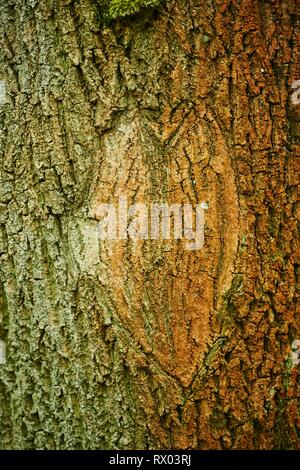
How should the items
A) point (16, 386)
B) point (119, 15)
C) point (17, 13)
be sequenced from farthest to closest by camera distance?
point (16, 386) → point (17, 13) → point (119, 15)

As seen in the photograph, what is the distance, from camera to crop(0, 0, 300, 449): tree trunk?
5.30 ft

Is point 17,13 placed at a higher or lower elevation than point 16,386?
higher

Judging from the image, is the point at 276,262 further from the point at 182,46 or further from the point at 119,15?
the point at 119,15

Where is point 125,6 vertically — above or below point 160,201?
above

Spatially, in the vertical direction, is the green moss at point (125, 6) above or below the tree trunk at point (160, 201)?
above

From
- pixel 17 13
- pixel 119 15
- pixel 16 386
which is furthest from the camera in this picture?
pixel 16 386

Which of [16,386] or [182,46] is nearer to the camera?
[182,46]

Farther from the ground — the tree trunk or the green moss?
the green moss

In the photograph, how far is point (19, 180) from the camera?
172 centimetres

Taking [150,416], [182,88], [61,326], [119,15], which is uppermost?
[119,15]

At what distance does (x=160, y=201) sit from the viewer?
5.34 feet

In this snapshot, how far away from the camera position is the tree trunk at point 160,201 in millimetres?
1614

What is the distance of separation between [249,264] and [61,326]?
2.35ft

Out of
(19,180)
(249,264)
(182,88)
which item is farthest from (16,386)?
(182,88)
